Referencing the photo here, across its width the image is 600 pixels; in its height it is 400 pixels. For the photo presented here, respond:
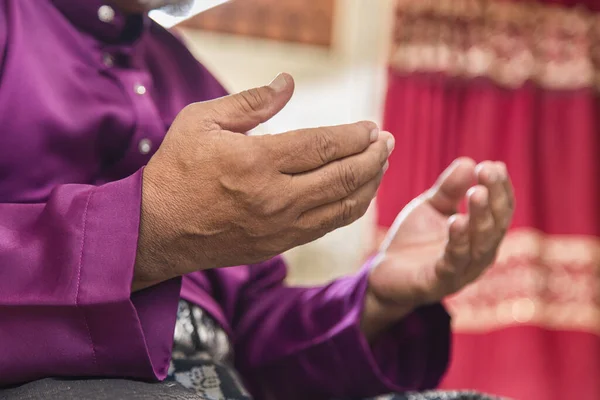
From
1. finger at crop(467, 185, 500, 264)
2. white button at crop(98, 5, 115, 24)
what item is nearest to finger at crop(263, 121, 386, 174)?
finger at crop(467, 185, 500, 264)

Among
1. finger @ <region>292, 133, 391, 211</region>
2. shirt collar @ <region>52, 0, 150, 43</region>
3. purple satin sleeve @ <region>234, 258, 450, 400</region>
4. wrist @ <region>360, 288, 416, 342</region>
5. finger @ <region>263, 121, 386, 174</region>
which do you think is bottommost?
purple satin sleeve @ <region>234, 258, 450, 400</region>

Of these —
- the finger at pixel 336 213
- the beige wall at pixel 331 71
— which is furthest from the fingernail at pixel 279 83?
the beige wall at pixel 331 71

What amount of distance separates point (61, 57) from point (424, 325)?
59cm

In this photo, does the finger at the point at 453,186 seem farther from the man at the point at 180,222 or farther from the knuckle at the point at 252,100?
the knuckle at the point at 252,100

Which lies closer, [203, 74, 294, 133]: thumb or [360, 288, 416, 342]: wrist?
[203, 74, 294, 133]: thumb

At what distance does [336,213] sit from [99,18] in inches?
15.5

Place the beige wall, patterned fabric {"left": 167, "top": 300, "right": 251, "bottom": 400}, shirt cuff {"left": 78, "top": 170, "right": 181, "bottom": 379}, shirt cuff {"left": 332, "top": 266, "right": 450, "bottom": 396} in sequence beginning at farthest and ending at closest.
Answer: the beige wall, shirt cuff {"left": 332, "top": 266, "right": 450, "bottom": 396}, patterned fabric {"left": 167, "top": 300, "right": 251, "bottom": 400}, shirt cuff {"left": 78, "top": 170, "right": 181, "bottom": 379}

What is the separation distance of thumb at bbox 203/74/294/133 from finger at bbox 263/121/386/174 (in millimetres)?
32

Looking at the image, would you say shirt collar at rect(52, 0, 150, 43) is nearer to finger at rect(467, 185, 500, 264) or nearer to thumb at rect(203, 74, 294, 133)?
thumb at rect(203, 74, 294, 133)

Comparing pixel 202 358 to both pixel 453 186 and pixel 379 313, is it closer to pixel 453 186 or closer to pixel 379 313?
pixel 379 313

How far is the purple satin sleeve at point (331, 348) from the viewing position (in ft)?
2.81

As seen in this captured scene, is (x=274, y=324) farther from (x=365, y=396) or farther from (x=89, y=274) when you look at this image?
(x=89, y=274)

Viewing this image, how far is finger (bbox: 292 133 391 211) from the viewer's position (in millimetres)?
557

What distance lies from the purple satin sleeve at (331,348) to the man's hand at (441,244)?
0.03m
